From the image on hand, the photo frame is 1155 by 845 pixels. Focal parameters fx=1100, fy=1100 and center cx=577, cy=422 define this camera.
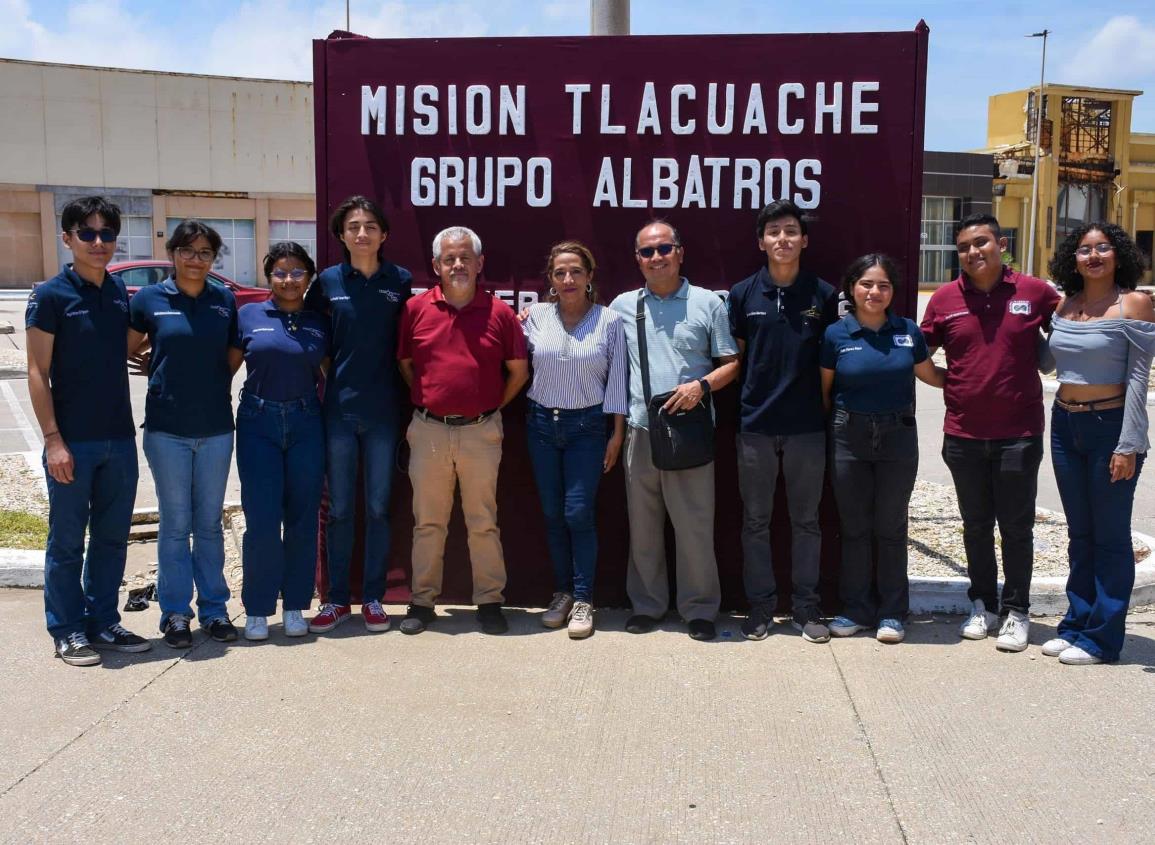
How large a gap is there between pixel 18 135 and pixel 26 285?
5.12 metres

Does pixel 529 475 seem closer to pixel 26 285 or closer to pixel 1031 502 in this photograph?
pixel 1031 502

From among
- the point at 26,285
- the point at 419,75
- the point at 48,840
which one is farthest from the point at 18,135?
the point at 48,840

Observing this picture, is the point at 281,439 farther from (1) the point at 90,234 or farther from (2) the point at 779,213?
(2) the point at 779,213

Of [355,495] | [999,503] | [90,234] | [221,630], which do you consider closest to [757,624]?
[999,503]

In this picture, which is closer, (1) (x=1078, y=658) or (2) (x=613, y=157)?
(1) (x=1078, y=658)

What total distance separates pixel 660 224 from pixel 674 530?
141 centimetres

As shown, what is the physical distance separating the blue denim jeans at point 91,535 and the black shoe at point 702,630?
252cm

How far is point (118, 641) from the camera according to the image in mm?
4785

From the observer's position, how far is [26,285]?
38625mm

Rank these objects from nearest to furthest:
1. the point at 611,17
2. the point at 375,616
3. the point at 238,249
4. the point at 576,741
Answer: the point at 576,741, the point at 375,616, the point at 611,17, the point at 238,249

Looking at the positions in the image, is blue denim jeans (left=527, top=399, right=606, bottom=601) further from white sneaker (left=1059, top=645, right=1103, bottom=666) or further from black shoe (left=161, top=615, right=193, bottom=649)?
white sneaker (left=1059, top=645, right=1103, bottom=666)

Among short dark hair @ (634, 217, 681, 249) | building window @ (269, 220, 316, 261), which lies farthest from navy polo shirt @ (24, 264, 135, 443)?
building window @ (269, 220, 316, 261)

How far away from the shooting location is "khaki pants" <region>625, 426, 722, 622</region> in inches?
195

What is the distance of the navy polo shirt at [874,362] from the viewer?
4715mm
